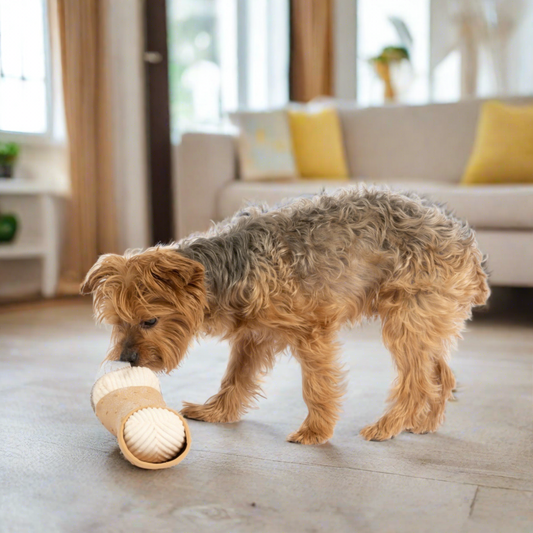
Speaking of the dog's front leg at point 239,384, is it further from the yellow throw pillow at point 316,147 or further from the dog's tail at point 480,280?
the yellow throw pillow at point 316,147

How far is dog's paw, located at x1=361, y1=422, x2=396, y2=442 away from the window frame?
12.6 ft

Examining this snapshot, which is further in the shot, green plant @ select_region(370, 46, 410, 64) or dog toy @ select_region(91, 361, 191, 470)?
green plant @ select_region(370, 46, 410, 64)

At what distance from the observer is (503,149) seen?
412 centimetres

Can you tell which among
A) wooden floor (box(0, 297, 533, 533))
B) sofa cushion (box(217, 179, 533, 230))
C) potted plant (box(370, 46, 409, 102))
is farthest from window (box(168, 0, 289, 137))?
wooden floor (box(0, 297, 533, 533))

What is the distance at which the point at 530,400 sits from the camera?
2.16 meters

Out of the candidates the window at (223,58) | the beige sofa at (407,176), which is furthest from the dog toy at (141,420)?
the window at (223,58)

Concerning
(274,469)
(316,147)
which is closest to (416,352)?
(274,469)

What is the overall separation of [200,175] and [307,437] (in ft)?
8.81

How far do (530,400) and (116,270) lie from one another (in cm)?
142

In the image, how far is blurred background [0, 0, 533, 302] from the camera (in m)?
4.20

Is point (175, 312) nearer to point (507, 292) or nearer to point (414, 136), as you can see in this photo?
point (414, 136)

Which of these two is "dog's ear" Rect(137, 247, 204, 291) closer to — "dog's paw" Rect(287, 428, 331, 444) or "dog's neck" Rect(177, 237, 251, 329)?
"dog's neck" Rect(177, 237, 251, 329)

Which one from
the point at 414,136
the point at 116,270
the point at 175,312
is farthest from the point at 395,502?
the point at 414,136

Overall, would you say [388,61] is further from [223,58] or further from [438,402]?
[438,402]
